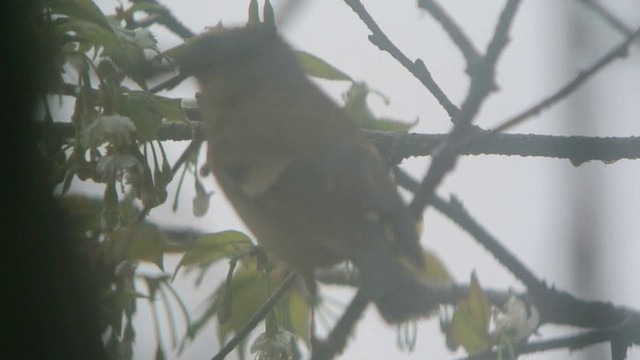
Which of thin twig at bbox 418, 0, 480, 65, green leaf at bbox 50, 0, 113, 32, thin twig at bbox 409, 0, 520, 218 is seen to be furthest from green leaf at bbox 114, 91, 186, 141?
thin twig at bbox 409, 0, 520, 218

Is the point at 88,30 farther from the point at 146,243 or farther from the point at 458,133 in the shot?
the point at 458,133

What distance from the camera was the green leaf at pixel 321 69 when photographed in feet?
9.25

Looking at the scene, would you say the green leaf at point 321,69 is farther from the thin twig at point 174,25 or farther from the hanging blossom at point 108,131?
the thin twig at point 174,25

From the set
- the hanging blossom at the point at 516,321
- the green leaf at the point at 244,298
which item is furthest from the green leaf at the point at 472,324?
the green leaf at the point at 244,298

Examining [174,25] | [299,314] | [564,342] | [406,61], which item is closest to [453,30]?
[406,61]

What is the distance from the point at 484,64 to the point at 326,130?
1.60 metres

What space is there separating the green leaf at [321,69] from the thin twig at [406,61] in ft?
1.93

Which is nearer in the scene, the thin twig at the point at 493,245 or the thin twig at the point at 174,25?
the thin twig at the point at 493,245

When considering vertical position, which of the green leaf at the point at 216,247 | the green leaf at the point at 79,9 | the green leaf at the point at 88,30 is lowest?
the green leaf at the point at 216,247

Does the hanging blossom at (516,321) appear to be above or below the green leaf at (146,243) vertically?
below

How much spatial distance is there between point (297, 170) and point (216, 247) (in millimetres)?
440

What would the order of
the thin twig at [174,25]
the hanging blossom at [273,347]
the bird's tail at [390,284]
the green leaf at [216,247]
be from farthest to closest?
the thin twig at [174,25] < the green leaf at [216,247] < the hanging blossom at [273,347] < the bird's tail at [390,284]

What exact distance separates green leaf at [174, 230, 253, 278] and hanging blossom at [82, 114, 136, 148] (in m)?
0.38

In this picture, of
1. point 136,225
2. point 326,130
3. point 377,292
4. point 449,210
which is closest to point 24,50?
point 136,225
